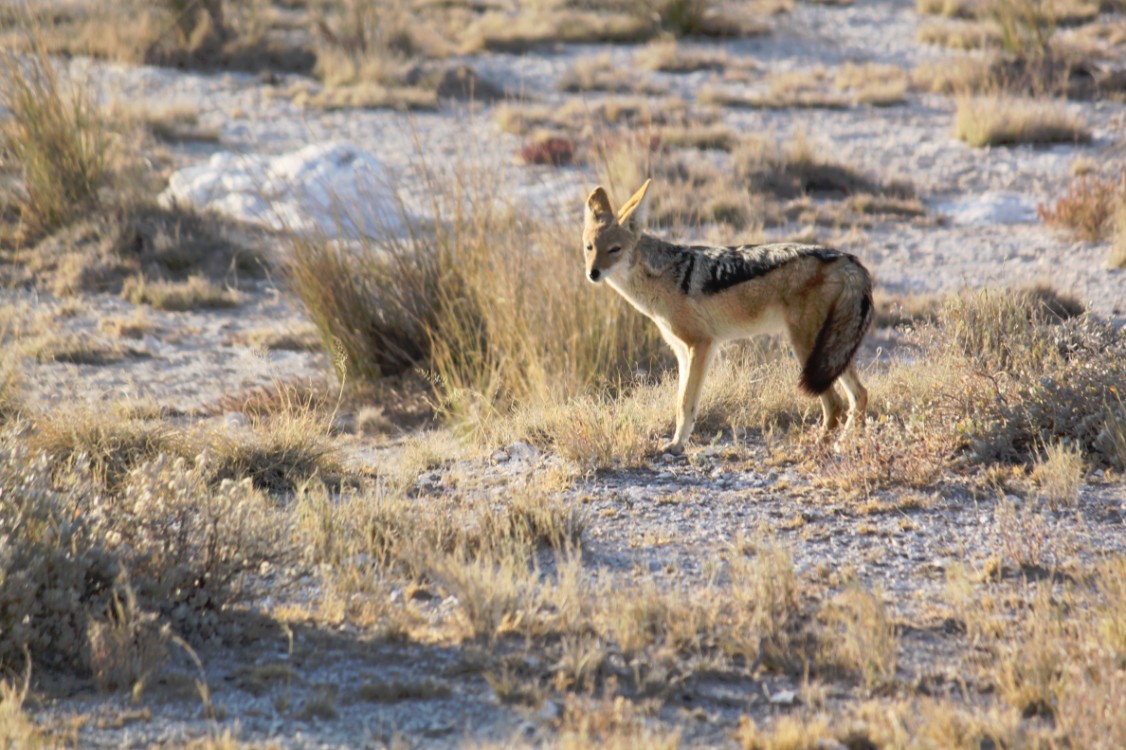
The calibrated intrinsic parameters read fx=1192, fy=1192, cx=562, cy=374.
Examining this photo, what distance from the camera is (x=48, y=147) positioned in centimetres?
1250

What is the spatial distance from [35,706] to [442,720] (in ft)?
4.50

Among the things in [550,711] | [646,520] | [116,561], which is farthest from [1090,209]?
[116,561]

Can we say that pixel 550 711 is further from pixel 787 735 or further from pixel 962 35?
pixel 962 35

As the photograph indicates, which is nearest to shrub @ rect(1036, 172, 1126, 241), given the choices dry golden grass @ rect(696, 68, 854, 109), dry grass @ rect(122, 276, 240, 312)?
dry golden grass @ rect(696, 68, 854, 109)

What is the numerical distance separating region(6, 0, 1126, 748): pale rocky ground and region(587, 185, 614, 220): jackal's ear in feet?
4.65

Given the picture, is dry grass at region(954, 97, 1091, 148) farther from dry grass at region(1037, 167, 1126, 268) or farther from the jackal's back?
the jackal's back

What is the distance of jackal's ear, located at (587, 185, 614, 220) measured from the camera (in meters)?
6.66

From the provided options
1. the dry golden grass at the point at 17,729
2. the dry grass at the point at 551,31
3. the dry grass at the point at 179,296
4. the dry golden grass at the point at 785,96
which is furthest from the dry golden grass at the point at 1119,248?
Answer: the dry grass at the point at 551,31

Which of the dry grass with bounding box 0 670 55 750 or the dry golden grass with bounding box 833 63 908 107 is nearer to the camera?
the dry grass with bounding box 0 670 55 750

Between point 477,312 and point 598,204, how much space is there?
2.04 metres

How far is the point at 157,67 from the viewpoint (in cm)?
2031

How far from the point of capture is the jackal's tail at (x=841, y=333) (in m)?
5.89

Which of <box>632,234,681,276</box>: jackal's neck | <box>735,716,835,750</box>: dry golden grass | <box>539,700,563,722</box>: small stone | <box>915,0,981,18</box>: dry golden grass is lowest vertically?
<box>539,700,563,722</box>: small stone

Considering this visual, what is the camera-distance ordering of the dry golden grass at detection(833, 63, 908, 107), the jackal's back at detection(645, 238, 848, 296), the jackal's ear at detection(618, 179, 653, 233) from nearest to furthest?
the jackal's back at detection(645, 238, 848, 296) → the jackal's ear at detection(618, 179, 653, 233) → the dry golden grass at detection(833, 63, 908, 107)
